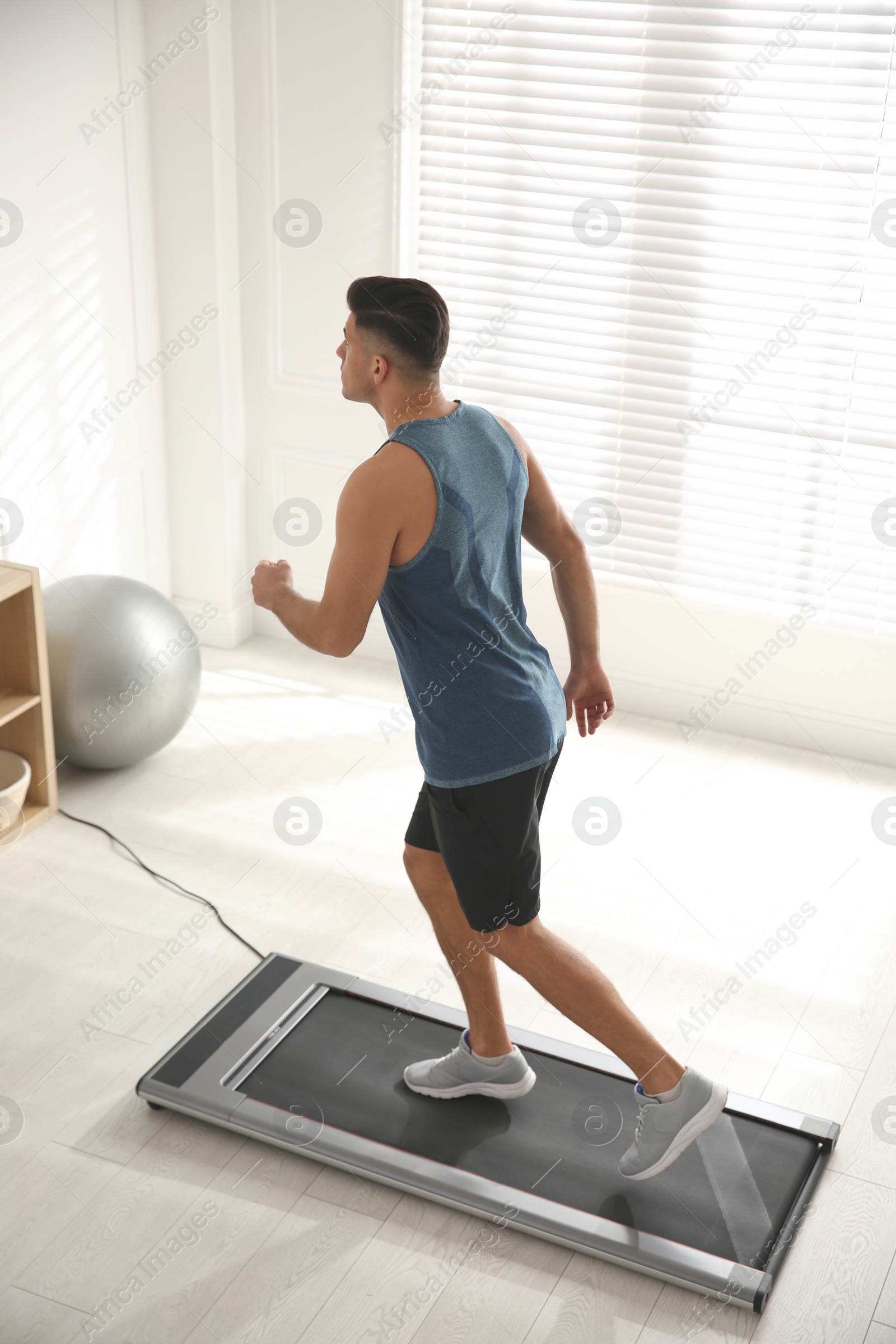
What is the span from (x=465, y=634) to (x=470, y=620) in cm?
2

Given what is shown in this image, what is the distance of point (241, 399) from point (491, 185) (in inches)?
42.1

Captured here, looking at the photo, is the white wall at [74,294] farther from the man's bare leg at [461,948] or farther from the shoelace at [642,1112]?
the shoelace at [642,1112]

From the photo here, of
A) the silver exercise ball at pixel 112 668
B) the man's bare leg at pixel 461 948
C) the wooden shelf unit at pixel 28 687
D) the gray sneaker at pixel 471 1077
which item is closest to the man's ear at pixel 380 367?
the man's bare leg at pixel 461 948

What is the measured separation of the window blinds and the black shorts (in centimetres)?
194

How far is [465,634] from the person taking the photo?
2.05m

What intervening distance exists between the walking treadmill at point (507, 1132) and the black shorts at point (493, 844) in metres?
0.47

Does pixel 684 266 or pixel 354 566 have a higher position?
pixel 684 266

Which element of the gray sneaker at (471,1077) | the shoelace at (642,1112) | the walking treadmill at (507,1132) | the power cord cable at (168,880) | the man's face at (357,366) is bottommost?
the power cord cable at (168,880)

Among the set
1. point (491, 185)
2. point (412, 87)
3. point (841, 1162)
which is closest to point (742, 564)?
point (491, 185)

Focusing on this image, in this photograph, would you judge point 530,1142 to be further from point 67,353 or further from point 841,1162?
point 67,353

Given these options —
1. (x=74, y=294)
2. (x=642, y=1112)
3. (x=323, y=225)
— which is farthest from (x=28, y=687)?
(x=642, y=1112)

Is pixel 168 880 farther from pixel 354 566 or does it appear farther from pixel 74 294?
pixel 74 294

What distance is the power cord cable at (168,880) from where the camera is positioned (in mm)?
3031

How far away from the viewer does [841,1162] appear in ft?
8.00
